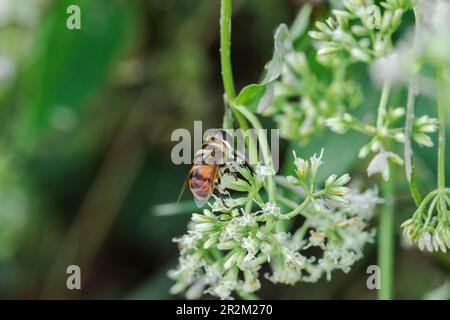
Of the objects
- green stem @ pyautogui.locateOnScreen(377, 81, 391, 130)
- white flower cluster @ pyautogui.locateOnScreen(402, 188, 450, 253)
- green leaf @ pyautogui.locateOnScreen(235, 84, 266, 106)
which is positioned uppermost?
green leaf @ pyautogui.locateOnScreen(235, 84, 266, 106)

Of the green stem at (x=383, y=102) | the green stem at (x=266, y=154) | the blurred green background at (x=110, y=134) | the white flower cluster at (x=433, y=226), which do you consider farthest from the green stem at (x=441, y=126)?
the blurred green background at (x=110, y=134)

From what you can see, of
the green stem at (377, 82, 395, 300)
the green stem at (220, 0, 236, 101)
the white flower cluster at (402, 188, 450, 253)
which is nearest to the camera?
the white flower cluster at (402, 188, 450, 253)

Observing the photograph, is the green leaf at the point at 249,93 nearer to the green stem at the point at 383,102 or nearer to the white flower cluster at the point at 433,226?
the green stem at the point at 383,102

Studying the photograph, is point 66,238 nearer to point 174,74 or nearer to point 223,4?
point 174,74

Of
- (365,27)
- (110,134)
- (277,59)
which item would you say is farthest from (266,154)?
(110,134)

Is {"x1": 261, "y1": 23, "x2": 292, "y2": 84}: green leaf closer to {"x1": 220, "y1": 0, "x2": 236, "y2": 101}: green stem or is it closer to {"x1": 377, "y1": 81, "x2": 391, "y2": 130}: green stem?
{"x1": 220, "y1": 0, "x2": 236, "y2": 101}: green stem

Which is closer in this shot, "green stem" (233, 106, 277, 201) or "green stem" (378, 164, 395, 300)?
"green stem" (233, 106, 277, 201)

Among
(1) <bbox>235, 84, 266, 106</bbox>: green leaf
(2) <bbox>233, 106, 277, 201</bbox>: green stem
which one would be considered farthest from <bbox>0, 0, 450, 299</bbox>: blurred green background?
(2) <bbox>233, 106, 277, 201</bbox>: green stem
